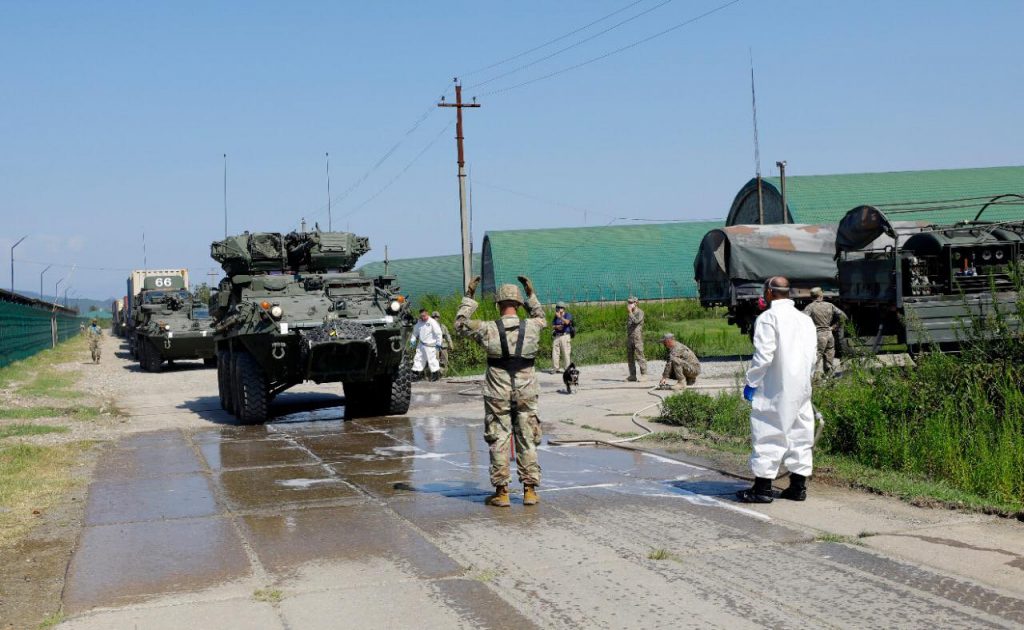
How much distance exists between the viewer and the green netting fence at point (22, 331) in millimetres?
31172

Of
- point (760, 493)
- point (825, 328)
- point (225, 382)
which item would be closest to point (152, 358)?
point (225, 382)

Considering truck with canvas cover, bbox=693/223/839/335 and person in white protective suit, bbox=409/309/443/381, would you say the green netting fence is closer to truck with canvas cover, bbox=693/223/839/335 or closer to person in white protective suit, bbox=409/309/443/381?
person in white protective suit, bbox=409/309/443/381

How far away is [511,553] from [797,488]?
101 inches

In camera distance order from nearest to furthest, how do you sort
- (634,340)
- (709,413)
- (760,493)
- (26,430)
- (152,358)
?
(760,493) < (709,413) < (26,430) < (634,340) < (152,358)

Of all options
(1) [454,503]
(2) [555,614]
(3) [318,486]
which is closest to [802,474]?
(1) [454,503]

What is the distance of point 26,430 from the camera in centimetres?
1455

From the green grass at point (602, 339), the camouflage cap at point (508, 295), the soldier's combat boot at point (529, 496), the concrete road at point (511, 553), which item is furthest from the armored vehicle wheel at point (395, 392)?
the soldier's combat boot at point (529, 496)

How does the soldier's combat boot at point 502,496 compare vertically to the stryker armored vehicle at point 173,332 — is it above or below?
below

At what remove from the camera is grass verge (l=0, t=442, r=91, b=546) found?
841 cm

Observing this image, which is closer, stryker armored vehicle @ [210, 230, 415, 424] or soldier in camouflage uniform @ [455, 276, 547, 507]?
soldier in camouflage uniform @ [455, 276, 547, 507]

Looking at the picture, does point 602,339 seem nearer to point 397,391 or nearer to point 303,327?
point 397,391

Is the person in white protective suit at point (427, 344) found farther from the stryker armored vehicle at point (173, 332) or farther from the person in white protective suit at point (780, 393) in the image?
the person in white protective suit at point (780, 393)

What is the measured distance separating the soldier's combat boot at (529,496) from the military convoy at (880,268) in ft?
14.1

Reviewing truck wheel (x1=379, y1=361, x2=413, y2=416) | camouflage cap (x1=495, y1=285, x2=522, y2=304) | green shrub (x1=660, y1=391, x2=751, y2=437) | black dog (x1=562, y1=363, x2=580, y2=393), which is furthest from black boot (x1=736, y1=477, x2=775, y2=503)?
black dog (x1=562, y1=363, x2=580, y2=393)
